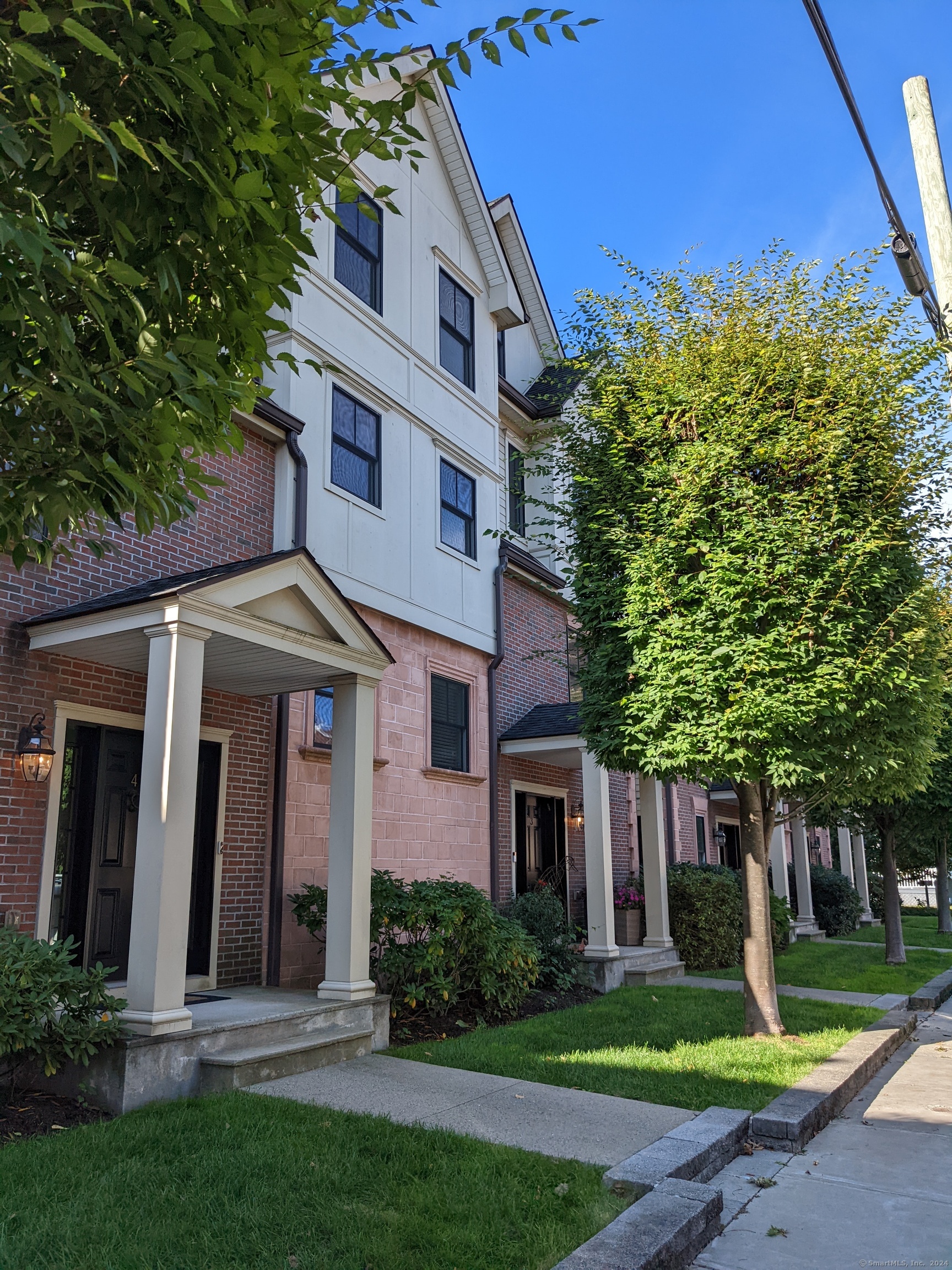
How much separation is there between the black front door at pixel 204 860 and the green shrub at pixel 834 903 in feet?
56.9

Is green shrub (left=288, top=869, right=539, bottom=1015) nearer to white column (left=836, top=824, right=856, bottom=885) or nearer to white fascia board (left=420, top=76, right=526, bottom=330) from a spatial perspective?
white fascia board (left=420, top=76, right=526, bottom=330)

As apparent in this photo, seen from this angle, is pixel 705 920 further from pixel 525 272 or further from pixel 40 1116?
pixel 525 272

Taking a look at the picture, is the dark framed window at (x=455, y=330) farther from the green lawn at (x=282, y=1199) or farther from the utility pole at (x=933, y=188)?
the green lawn at (x=282, y=1199)

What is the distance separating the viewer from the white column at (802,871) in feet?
69.1

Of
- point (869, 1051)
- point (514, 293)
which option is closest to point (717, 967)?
point (869, 1051)

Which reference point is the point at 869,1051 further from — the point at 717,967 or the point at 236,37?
the point at 236,37

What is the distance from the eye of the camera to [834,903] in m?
23.1

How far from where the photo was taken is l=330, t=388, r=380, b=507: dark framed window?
11.2 metres

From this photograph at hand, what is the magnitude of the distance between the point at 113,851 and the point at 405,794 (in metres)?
4.20

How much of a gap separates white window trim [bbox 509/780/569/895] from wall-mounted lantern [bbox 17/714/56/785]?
7987 mm

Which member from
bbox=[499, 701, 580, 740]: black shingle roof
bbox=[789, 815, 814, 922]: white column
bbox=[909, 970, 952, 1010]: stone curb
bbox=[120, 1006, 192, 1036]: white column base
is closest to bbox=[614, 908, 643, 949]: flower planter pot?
bbox=[499, 701, 580, 740]: black shingle roof

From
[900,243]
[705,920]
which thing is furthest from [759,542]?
[705,920]

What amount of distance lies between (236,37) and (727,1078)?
24.1ft

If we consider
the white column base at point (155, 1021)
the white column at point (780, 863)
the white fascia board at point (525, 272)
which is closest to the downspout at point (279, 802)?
the white column base at point (155, 1021)
